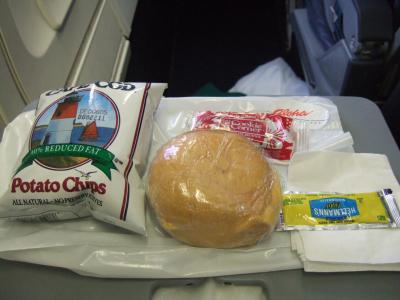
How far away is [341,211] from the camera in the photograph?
488mm

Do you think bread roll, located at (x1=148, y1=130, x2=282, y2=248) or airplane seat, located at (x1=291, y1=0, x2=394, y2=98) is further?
airplane seat, located at (x1=291, y1=0, x2=394, y2=98)

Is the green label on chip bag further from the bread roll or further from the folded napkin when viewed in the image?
the folded napkin

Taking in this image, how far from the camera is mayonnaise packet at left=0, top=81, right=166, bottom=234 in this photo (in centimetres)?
47

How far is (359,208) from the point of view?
1.61 ft

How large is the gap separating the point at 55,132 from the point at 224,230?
274mm

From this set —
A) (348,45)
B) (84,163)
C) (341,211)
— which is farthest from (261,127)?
(348,45)

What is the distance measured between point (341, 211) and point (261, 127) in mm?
186

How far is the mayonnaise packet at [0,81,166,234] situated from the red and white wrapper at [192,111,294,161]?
0.39 ft

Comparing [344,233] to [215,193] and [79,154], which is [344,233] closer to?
[215,193]

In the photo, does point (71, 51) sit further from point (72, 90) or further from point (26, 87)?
point (72, 90)

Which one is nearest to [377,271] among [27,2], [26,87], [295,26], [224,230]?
[224,230]

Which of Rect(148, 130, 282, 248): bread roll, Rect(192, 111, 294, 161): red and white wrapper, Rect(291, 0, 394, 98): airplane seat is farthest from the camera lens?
Rect(291, 0, 394, 98): airplane seat

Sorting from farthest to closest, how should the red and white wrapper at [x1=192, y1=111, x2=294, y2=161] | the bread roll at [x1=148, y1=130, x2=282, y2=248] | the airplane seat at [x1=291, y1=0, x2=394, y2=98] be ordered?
the airplane seat at [x1=291, y1=0, x2=394, y2=98]
the red and white wrapper at [x1=192, y1=111, x2=294, y2=161]
the bread roll at [x1=148, y1=130, x2=282, y2=248]

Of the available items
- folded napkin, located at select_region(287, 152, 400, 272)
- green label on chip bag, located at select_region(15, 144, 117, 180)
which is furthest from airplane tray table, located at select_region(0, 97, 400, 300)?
green label on chip bag, located at select_region(15, 144, 117, 180)
